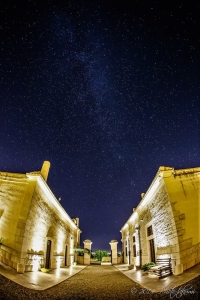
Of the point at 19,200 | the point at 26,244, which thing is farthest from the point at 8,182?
the point at 26,244

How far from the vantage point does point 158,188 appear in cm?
1063

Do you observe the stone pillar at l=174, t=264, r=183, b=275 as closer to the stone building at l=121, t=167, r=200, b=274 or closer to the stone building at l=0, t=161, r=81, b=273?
the stone building at l=121, t=167, r=200, b=274

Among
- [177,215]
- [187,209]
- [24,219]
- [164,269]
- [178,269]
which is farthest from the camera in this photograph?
[24,219]

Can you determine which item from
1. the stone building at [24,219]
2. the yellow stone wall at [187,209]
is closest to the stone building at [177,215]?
the yellow stone wall at [187,209]

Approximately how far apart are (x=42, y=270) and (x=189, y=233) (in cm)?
794

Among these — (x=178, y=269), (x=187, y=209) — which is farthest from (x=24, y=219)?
(x=187, y=209)

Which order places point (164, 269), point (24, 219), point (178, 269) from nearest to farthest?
point (178, 269) → point (164, 269) → point (24, 219)

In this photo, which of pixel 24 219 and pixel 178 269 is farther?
pixel 24 219

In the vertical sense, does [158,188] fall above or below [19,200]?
above

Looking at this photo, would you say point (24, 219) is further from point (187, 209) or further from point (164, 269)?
point (187, 209)

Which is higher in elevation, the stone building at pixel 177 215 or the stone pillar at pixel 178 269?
the stone building at pixel 177 215

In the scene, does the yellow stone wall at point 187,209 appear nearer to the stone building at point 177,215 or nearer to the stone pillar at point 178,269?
the stone building at point 177,215

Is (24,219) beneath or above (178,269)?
above

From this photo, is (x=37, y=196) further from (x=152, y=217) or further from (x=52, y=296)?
(x=152, y=217)
